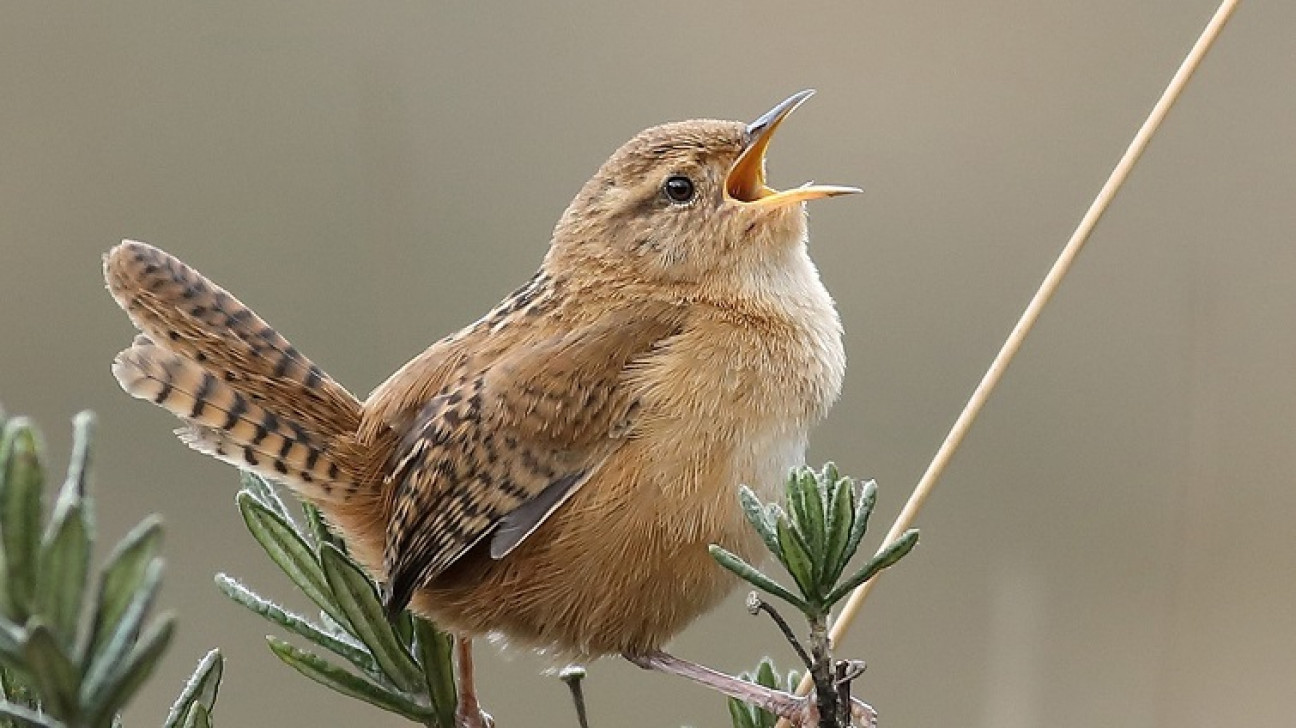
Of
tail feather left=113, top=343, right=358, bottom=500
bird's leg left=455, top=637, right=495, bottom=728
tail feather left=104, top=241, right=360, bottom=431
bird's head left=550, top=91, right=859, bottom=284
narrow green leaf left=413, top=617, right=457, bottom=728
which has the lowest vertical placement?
bird's leg left=455, top=637, right=495, bottom=728

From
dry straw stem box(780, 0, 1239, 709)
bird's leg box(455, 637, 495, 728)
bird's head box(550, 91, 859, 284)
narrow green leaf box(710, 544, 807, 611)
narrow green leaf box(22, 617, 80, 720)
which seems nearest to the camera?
Answer: narrow green leaf box(22, 617, 80, 720)

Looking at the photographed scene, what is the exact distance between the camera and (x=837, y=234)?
3.66 m

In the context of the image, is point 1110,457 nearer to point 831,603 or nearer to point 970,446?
point 970,446

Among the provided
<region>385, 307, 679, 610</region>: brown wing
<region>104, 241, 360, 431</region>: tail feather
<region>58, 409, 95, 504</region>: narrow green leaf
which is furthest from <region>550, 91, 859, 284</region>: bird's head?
<region>58, 409, 95, 504</region>: narrow green leaf

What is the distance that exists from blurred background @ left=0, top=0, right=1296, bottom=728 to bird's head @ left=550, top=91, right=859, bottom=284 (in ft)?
3.62

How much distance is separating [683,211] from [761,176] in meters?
0.14

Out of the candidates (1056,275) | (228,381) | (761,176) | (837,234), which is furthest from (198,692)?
(837,234)

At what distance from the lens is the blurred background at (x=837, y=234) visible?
3389mm

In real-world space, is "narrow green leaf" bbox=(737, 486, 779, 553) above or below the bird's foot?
above

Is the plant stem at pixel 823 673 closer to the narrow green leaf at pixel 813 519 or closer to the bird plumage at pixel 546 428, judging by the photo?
the narrow green leaf at pixel 813 519

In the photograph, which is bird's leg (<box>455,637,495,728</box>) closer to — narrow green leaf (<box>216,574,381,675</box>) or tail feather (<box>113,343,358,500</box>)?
tail feather (<box>113,343,358,500</box>)

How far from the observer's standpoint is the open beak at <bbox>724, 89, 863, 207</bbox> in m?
1.82

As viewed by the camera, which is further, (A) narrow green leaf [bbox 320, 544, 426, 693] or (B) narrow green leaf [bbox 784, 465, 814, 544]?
(A) narrow green leaf [bbox 320, 544, 426, 693]

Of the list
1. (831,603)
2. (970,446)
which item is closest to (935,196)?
(970,446)
